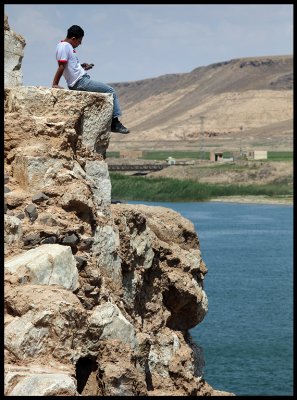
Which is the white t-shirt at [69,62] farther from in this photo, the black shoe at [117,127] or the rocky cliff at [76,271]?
the black shoe at [117,127]

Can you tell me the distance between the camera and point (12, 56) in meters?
9.70

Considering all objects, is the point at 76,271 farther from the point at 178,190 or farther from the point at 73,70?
the point at 178,190

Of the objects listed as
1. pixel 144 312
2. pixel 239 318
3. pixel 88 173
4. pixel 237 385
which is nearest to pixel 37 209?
pixel 88 173

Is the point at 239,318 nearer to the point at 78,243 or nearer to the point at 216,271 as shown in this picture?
the point at 216,271

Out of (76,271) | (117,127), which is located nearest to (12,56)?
(117,127)

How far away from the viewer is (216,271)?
4088cm

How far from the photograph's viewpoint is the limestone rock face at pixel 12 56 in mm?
9586

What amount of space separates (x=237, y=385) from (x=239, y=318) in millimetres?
7677

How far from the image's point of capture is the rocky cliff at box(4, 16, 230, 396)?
6840mm

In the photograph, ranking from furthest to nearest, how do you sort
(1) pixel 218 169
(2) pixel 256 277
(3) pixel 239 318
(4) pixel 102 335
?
(1) pixel 218 169 < (2) pixel 256 277 < (3) pixel 239 318 < (4) pixel 102 335

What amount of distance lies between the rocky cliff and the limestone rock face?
0.15ft

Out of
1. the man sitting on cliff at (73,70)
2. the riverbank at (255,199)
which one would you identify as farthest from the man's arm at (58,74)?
the riverbank at (255,199)

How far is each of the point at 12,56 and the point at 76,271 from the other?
292 centimetres

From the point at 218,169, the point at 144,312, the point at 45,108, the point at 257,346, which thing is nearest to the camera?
the point at 45,108
